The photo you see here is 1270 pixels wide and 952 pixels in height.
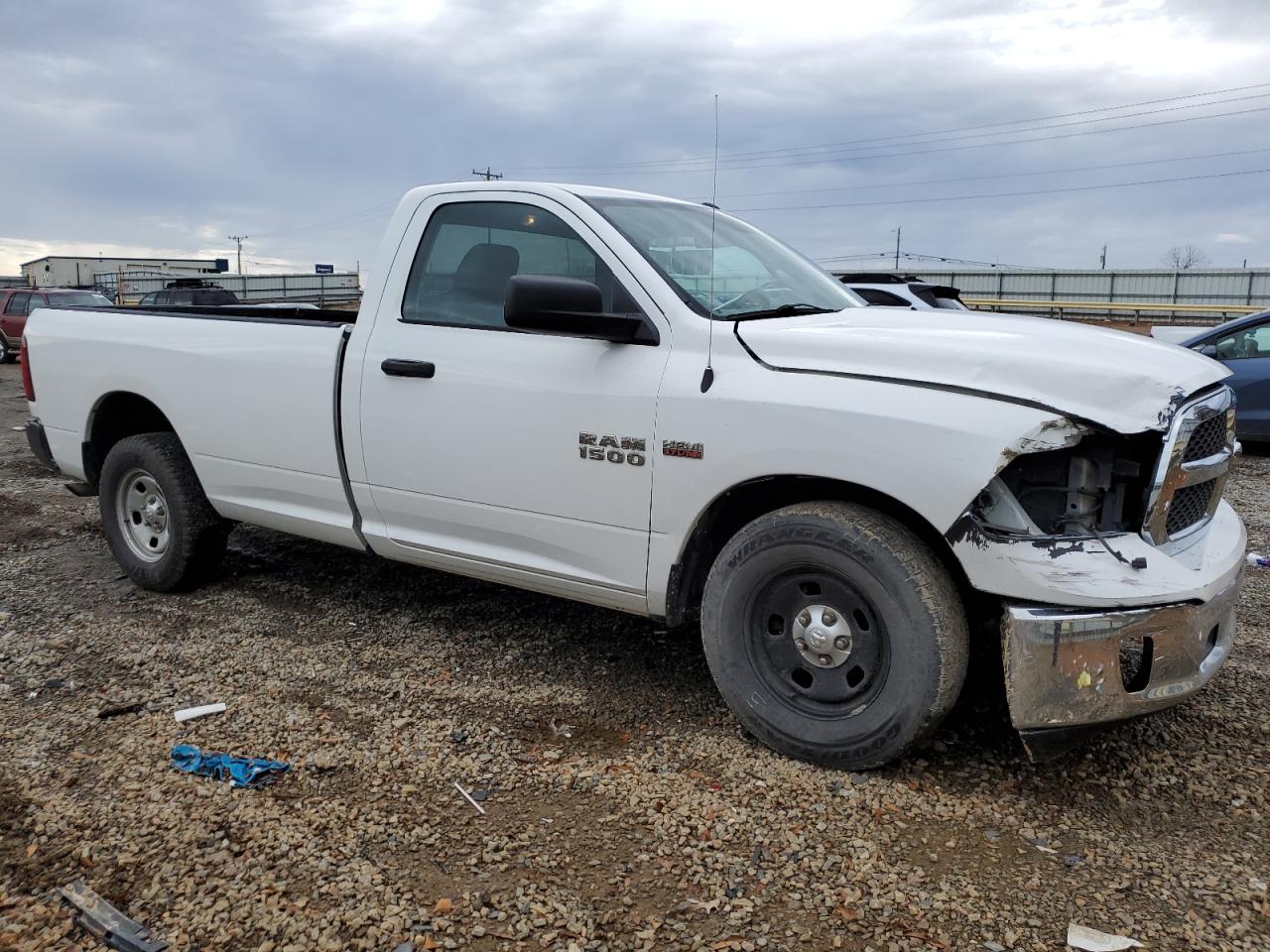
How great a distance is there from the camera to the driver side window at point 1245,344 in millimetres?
10281

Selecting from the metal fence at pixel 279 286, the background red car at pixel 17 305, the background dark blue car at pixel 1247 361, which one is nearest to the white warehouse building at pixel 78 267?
the metal fence at pixel 279 286

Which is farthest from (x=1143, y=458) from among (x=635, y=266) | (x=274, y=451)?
(x=274, y=451)

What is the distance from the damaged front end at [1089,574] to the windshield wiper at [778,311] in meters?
1.09

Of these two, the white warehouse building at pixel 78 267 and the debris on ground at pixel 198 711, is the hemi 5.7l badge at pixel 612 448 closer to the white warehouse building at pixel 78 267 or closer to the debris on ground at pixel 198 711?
the debris on ground at pixel 198 711

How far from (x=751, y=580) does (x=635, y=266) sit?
1.23 meters

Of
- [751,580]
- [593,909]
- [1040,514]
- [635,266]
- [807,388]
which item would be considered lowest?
[593,909]

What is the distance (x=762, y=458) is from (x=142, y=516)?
3.81 m

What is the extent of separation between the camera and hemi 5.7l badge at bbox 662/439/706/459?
3.47m

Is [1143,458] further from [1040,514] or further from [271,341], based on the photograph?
[271,341]

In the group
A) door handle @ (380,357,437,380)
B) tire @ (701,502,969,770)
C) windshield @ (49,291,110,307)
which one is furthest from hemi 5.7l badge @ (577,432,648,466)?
windshield @ (49,291,110,307)

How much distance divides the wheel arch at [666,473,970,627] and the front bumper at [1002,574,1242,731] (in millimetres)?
302

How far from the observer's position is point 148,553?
5.52 m

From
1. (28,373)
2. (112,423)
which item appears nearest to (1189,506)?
(112,423)

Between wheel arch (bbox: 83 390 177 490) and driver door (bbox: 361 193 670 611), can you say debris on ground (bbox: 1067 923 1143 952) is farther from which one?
wheel arch (bbox: 83 390 177 490)
